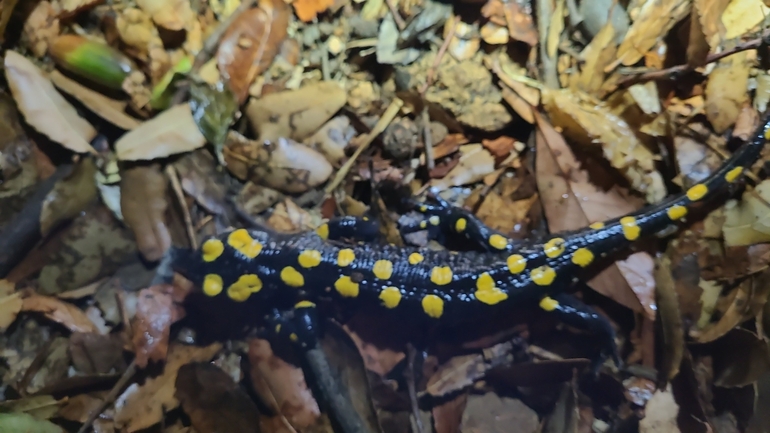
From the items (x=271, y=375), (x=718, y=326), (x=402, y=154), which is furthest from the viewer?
(x=402, y=154)

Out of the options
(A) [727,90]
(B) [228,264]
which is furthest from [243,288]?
(A) [727,90]

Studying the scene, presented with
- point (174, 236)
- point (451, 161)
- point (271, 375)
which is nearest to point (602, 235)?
point (451, 161)

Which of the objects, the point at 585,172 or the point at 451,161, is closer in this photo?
the point at 585,172

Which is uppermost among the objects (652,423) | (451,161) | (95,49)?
(95,49)

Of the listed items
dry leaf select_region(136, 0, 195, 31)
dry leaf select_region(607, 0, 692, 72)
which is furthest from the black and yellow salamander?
dry leaf select_region(136, 0, 195, 31)

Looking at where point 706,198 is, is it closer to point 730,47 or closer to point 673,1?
point 730,47

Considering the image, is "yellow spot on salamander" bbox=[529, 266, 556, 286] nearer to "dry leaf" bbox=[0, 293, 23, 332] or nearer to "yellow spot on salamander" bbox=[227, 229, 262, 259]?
"yellow spot on salamander" bbox=[227, 229, 262, 259]

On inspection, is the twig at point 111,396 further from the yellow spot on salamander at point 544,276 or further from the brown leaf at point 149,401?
the yellow spot on salamander at point 544,276
